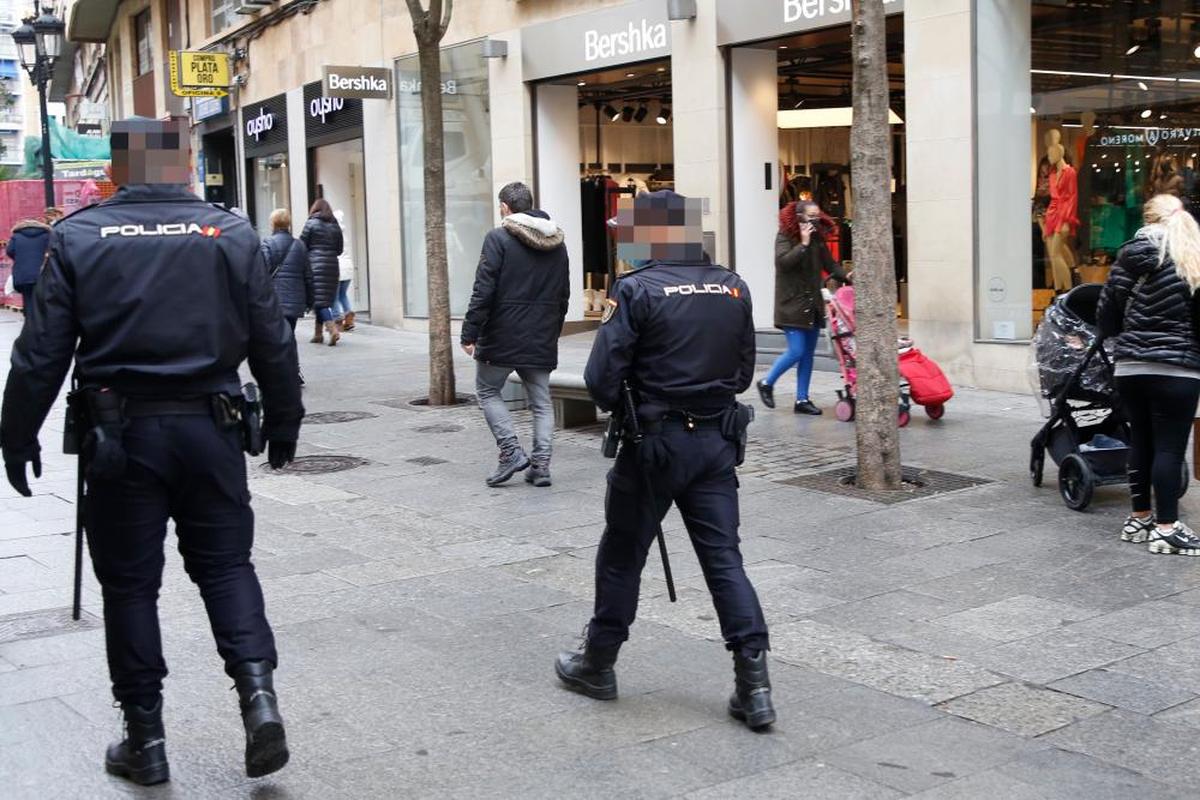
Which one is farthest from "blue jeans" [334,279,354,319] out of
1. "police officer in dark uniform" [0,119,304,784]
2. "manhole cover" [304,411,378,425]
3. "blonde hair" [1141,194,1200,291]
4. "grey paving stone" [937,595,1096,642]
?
"police officer in dark uniform" [0,119,304,784]

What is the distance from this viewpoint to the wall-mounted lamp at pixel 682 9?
15.5 m

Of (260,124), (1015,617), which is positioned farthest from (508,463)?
(260,124)

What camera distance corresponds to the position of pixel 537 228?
9086 millimetres

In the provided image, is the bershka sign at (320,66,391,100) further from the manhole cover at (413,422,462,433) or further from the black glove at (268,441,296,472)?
the black glove at (268,441,296,472)

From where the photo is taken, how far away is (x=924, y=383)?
11.0m

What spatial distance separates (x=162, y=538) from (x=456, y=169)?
16412mm

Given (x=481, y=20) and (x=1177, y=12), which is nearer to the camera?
(x=1177, y=12)

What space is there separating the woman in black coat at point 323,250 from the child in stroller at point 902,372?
898 cm

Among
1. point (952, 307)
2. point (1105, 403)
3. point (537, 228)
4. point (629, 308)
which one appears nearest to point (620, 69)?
point (952, 307)

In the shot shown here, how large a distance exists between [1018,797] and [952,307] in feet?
31.0

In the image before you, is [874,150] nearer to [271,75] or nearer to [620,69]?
[620,69]

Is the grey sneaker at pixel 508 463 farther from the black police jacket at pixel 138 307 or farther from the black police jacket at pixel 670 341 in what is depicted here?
the black police jacket at pixel 138 307

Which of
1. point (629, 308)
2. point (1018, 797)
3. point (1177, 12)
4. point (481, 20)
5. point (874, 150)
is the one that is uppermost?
point (481, 20)

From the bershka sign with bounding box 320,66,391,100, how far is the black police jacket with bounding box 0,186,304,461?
1605cm
